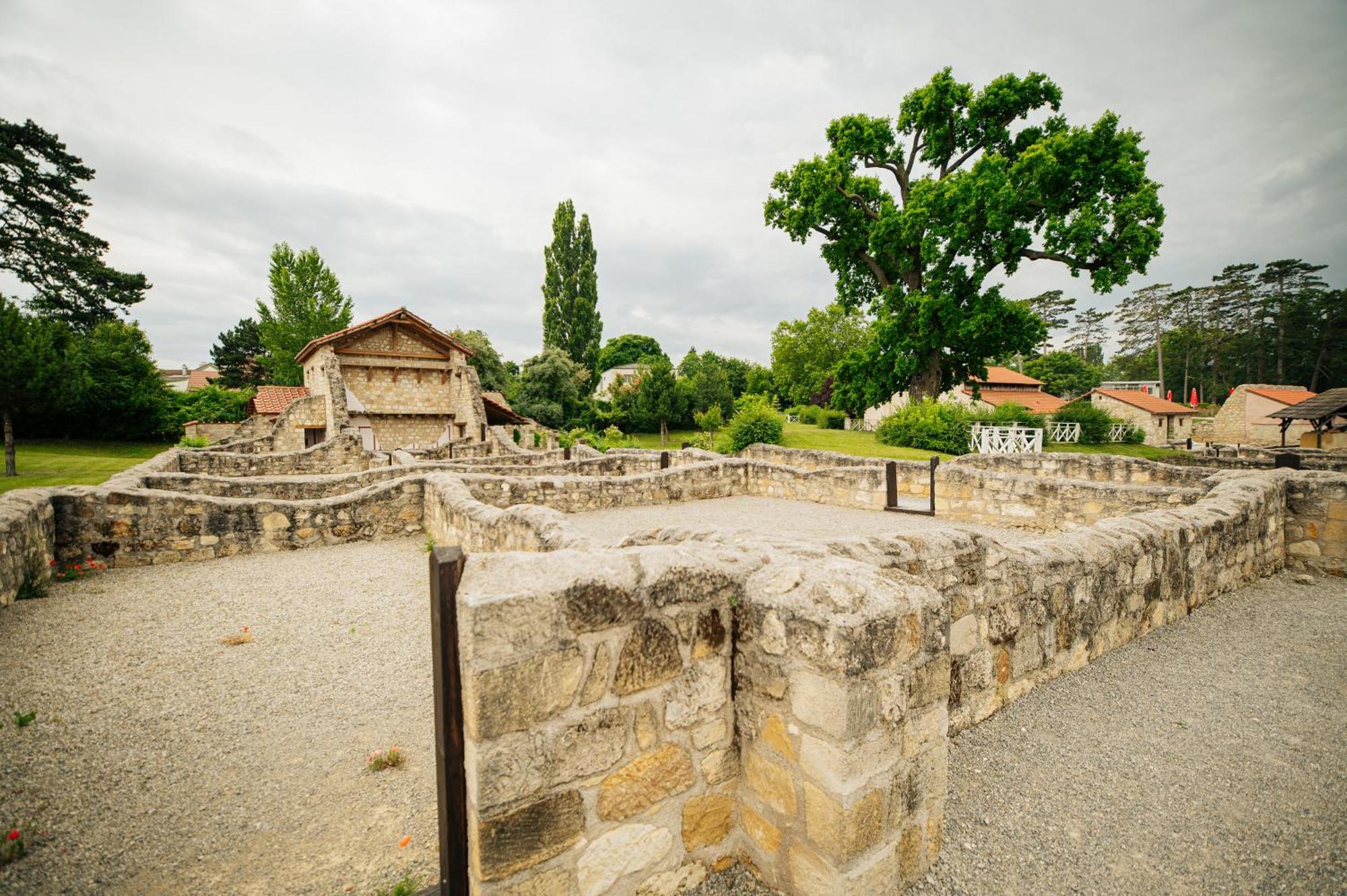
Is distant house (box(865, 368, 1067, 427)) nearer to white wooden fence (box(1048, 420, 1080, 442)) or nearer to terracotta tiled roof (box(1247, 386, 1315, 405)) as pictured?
white wooden fence (box(1048, 420, 1080, 442))

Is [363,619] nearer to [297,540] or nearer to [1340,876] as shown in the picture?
[297,540]

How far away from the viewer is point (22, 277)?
30609 millimetres

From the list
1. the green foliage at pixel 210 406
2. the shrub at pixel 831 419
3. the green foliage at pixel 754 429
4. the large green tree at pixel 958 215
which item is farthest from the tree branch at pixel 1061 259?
the green foliage at pixel 210 406

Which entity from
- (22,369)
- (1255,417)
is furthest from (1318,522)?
(1255,417)

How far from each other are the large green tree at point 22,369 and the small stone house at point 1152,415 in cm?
5051

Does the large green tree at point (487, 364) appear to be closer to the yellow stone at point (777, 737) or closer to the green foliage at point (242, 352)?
the green foliage at point (242, 352)

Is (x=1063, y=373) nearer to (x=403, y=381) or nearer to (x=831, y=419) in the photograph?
(x=831, y=419)

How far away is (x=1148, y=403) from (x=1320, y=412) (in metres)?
18.0

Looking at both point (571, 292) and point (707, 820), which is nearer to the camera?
point (707, 820)

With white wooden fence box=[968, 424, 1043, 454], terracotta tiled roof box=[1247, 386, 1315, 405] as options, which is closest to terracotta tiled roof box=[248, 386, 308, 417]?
white wooden fence box=[968, 424, 1043, 454]

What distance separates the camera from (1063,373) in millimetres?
65312

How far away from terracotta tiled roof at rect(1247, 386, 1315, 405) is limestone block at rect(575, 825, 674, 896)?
46.4m

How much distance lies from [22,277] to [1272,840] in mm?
49000

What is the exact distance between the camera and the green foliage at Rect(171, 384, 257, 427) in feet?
95.0
